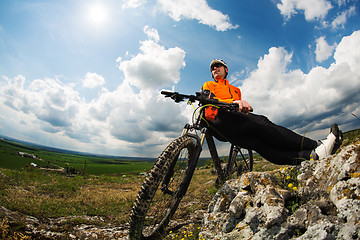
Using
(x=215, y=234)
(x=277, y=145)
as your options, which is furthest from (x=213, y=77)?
(x=215, y=234)

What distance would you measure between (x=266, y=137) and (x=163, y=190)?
2.49m

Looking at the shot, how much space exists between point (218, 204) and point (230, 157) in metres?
3.06

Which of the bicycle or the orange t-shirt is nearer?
the bicycle

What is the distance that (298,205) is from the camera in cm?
190

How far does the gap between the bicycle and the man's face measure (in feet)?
5.13

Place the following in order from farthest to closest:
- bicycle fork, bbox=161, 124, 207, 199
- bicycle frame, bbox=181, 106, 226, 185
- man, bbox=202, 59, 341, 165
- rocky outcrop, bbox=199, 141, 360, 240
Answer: bicycle frame, bbox=181, 106, 226, 185
bicycle fork, bbox=161, 124, 207, 199
man, bbox=202, 59, 341, 165
rocky outcrop, bbox=199, 141, 360, 240

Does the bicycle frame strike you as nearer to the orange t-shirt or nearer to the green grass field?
the orange t-shirt

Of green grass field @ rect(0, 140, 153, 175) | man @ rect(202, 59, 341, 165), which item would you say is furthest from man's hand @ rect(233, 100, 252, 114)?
green grass field @ rect(0, 140, 153, 175)

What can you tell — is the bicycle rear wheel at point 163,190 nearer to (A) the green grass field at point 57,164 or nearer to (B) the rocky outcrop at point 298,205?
(B) the rocky outcrop at point 298,205

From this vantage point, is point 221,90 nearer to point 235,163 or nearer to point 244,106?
point 244,106

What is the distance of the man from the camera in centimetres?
294

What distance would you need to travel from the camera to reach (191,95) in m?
3.52

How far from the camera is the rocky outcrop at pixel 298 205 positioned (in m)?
1.43

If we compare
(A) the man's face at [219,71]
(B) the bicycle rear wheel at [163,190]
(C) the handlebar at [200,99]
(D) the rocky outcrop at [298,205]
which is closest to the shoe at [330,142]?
(D) the rocky outcrop at [298,205]
